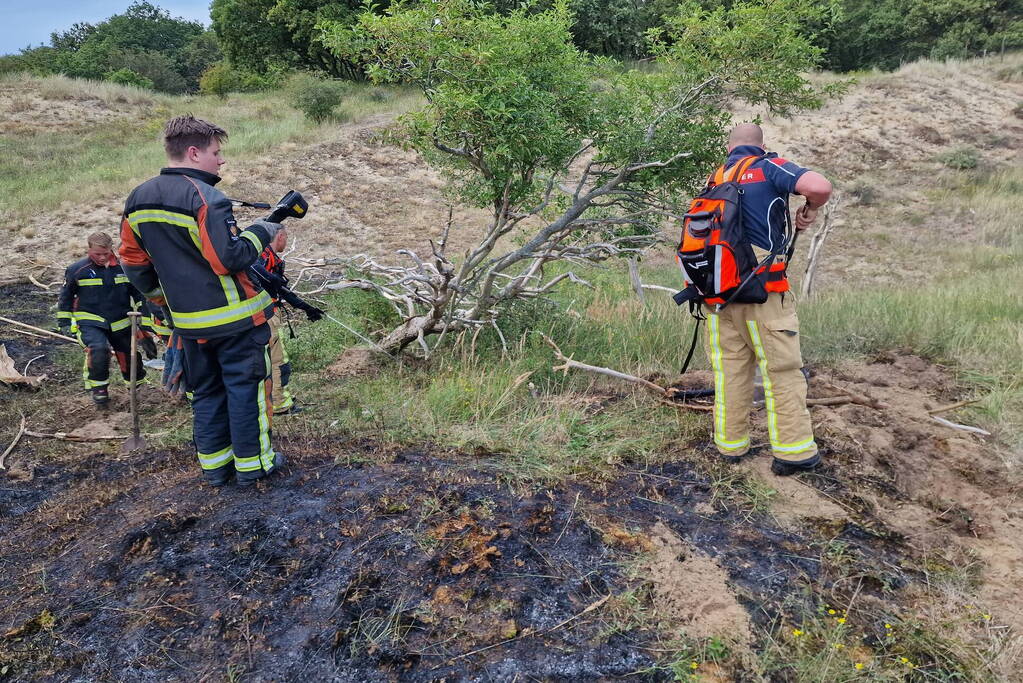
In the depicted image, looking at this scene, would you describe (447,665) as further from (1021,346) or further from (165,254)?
(1021,346)

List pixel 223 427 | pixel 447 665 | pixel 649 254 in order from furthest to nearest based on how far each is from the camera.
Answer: pixel 649 254 → pixel 223 427 → pixel 447 665

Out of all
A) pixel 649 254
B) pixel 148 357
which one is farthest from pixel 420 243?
pixel 148 357

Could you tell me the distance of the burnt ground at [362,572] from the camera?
105 inches

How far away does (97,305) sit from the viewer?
236 inches

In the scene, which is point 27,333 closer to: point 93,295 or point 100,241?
point 93,295

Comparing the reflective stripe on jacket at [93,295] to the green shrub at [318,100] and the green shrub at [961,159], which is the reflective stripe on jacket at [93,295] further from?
the green shrub at [961,159]

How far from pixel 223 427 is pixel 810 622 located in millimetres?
3128

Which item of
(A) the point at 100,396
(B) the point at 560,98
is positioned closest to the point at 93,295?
(A) the point at 100,396

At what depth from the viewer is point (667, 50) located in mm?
5531

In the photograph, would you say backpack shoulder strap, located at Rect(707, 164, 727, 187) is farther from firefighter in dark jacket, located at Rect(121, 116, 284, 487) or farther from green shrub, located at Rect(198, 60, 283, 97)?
green shrub, located at Rect(198, 60, 283, 97)

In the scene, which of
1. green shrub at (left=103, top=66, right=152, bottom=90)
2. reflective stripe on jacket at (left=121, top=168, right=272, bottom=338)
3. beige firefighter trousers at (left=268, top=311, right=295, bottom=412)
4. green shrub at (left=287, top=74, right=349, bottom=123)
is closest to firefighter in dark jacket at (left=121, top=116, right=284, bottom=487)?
reflective stripe on jacket at (left=121, top=168, right=272, bottom=338)

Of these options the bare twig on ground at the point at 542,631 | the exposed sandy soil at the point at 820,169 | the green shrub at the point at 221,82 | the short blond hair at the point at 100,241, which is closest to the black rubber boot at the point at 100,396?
the short blond hair at the point at 100,241

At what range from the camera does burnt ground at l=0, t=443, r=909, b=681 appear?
2680 millimetres

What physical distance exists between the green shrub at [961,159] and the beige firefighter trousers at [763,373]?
707 inches
